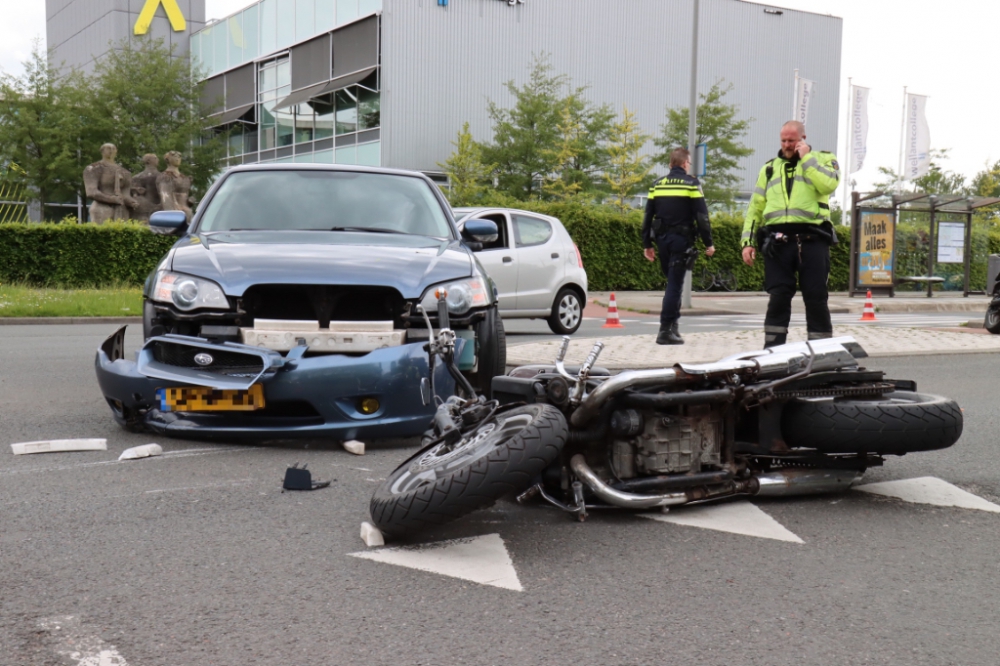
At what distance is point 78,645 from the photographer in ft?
8.64

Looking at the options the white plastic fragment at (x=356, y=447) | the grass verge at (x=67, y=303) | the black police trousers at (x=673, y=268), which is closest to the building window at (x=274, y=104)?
the grass verge at (x=67, y=303)

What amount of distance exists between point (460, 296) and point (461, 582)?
2489 millimetres

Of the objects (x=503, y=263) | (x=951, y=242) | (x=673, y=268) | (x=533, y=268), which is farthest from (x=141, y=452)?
(x=951, y=242)

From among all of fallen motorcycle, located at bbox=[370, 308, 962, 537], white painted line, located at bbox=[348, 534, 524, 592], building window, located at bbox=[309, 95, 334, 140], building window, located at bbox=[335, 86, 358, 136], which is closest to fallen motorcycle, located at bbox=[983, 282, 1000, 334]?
fallen motorcycle, located at bbox=[370, 308, 962, 537]

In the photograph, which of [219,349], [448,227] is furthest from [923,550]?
[448,227]

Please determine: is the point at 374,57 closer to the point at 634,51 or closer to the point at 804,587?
the point at 634,51

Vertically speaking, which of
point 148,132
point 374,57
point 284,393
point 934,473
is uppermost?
point 374,57

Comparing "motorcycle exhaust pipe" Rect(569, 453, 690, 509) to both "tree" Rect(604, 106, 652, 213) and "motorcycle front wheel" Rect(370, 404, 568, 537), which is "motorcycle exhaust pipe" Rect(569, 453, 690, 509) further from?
"tree" Rect(604, 106, 652, 213)

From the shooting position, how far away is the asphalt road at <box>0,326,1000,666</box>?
2.67m

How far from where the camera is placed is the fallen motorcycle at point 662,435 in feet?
11.4

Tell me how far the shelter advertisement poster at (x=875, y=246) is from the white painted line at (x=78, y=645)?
25.4 m

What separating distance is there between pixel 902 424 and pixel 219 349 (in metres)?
2.93

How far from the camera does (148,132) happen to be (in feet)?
129

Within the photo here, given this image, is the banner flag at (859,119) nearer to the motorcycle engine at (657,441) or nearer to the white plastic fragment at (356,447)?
the white plastic fragment at (356,447)
